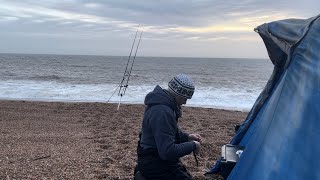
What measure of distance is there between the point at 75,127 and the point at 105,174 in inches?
160

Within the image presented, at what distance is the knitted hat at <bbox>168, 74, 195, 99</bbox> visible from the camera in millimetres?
3379

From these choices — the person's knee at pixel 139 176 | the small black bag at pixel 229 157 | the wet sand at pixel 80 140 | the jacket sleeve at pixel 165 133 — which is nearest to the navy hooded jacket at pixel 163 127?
the jacket sleeve at pixel 165 133

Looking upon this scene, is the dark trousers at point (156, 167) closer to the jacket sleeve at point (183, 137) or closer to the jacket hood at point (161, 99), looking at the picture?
the jacket sleeve at point (183, 137)

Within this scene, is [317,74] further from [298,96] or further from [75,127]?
[75,127]

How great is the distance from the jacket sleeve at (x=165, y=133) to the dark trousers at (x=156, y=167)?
22 centimetres

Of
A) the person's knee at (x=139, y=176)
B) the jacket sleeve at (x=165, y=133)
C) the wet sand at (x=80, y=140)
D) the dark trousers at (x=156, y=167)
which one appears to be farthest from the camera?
the wet sand at (x=80, y=140)

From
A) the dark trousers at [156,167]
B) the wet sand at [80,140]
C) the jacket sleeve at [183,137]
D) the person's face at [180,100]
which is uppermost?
Answer: the person's face at [180,100]

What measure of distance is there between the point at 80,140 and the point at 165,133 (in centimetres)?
481

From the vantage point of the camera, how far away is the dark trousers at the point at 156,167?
3537mm

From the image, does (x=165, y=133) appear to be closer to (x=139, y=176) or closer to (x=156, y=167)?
(x=156, y=167)

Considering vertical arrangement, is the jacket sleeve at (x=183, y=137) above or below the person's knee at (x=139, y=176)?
above

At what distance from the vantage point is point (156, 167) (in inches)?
139

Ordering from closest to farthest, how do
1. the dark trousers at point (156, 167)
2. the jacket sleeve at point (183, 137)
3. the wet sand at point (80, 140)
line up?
the dark trousers at point (156, 167) → the jacket sleeve at point (183, 137) → the wet sand at point (80, 140)

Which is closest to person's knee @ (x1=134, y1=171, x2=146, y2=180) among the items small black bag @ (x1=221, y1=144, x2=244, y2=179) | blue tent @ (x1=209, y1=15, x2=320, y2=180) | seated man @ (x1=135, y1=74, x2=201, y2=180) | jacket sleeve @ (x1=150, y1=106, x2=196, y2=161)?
seated man @ (x1=135, y1=74, x2=201, y2=180)
